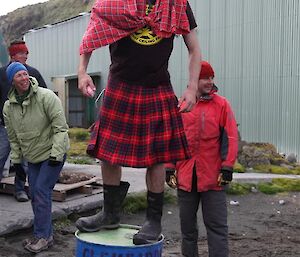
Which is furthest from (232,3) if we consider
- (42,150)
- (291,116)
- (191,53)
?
(191,53)

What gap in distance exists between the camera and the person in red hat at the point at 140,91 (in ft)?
10.9

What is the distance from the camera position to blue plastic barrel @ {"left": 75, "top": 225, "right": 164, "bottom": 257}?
327cm

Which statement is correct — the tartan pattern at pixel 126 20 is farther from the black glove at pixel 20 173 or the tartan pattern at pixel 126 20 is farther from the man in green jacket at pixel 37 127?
the black glove at pixel 20 173

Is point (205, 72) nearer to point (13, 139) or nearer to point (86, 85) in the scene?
point (86, 85)

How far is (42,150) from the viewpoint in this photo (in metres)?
5.43

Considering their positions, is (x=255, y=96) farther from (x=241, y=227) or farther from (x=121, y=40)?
(x=121, y=40)

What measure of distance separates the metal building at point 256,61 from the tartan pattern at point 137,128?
11.7m

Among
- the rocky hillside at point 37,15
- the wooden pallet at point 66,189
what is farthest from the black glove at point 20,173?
the rocky hillside at point 37,15

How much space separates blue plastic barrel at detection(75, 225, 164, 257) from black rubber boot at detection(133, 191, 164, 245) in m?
0.04

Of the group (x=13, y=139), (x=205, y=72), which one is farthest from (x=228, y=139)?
(x=13, y=139)

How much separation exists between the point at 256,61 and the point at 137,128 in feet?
42.4

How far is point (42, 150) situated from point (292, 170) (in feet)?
27.4

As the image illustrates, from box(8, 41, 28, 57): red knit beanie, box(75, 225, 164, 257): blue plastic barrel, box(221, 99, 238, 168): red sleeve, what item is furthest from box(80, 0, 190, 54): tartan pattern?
box(8, 41, 28, 57): red knit beanie

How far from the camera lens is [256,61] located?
15867 mm
